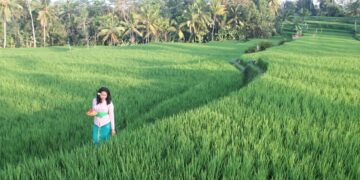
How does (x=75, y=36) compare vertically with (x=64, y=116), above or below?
above

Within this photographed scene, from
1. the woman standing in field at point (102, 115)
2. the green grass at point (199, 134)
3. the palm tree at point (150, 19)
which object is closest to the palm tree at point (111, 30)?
the palm tree at point (150, 19)

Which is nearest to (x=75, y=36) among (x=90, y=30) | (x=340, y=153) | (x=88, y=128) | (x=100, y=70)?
(x=90, y=30)

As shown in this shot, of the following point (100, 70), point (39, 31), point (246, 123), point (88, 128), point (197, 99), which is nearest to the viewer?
A: point (246, 123)

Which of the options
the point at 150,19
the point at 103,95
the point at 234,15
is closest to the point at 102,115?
the point at 103,95

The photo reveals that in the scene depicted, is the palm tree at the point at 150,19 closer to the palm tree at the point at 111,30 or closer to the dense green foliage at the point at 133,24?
the dense green foliage at the point at 133,24

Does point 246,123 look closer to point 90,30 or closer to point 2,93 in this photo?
point 2,93

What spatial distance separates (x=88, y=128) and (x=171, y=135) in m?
2.20

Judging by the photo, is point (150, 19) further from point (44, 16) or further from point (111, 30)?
point (44, 16)

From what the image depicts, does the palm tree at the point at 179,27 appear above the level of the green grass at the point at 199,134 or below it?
above

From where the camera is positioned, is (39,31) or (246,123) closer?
(246,123)

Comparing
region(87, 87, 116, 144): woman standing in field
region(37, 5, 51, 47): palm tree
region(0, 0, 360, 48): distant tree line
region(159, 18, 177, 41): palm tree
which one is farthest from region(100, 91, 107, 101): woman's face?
region(159, 18, 177, 41): palm tree

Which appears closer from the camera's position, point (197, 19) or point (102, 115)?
point (102, 115)

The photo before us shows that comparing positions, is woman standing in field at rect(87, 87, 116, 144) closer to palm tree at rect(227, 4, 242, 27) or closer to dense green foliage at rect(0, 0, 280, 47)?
dense green foliage at rect(0, 0, 280, 47)

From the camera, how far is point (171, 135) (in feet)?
10.4
